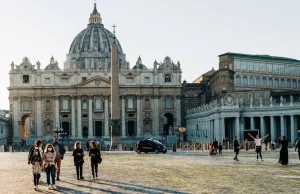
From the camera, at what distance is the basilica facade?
366ft

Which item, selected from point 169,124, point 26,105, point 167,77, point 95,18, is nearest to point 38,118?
point 26,105

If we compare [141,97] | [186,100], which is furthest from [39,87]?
[186,100]

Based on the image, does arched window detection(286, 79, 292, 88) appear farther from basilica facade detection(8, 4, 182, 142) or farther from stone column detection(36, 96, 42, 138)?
stone column detection(36, 96, 42, 138)

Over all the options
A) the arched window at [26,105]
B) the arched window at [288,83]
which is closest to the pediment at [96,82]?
the arched window at [26,105]

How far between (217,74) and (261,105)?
24735 millimetres

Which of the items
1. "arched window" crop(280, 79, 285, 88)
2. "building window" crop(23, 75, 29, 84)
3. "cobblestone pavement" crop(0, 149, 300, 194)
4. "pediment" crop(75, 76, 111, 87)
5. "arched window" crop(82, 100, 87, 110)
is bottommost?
"cobblestone pavement" crop(0, 149, 300, 194)

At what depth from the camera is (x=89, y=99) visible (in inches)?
4422

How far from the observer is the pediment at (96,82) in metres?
112

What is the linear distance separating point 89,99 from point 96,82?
149 inches

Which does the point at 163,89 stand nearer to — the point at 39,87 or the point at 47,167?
the point at 39,87

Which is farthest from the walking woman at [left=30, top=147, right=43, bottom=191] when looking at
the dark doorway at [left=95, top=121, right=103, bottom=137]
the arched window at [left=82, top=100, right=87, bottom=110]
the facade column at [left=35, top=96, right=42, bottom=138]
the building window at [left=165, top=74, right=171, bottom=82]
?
the building window at [left=165, top=74, right=171, bottom=82]

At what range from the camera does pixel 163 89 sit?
115000mm

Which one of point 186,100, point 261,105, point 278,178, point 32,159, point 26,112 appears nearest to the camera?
point 32,159

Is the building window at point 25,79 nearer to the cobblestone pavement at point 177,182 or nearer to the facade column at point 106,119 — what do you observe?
the facade column at point 106,119
